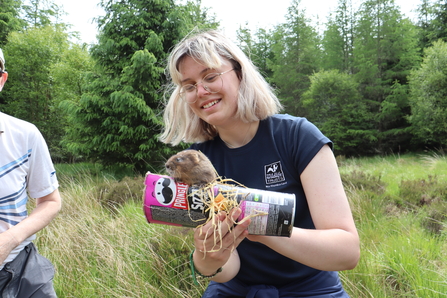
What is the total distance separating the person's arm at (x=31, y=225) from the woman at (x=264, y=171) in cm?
99

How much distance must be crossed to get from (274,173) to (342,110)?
2113 cm

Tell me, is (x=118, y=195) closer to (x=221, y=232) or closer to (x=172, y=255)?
(x=172, y=255)

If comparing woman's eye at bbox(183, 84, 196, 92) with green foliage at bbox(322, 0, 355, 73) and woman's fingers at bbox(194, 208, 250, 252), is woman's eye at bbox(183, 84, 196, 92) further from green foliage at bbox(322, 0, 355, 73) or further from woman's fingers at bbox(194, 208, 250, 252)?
green foliage at bbox(322, 0, 355, 73)

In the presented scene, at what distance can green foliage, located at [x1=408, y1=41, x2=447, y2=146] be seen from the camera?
1778cm

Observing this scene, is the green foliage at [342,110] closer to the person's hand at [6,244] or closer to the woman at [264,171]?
the woman at [264,171]

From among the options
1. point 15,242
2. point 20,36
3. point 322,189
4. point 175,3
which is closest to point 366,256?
point 322,189

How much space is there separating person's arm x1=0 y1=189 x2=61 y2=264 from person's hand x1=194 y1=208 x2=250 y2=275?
111cm

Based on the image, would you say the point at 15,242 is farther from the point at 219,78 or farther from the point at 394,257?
the point at 394,257

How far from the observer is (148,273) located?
11.3ft

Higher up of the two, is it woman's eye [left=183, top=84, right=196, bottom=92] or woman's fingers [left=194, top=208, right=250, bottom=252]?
woman's eye [left=183, top=84, right=196, bottom=92]

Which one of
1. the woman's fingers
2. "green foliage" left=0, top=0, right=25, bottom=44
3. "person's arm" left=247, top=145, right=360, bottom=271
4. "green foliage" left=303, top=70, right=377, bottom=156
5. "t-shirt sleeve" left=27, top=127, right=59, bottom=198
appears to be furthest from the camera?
"green foliage" left=303, top=70, right=377, bottom=156

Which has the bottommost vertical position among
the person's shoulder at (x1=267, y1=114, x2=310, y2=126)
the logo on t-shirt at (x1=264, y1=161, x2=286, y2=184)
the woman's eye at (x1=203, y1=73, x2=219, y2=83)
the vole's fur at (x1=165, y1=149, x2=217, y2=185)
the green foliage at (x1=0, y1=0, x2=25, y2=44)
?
the logo on t-shirt at (x1=264, y1=161, x2=286, y2=184)

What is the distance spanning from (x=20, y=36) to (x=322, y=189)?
20.8m

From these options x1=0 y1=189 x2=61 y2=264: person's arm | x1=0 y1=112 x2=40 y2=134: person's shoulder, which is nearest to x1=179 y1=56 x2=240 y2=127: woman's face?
x1=0 y1=112 x2=40 y2=134: person's shoulder
